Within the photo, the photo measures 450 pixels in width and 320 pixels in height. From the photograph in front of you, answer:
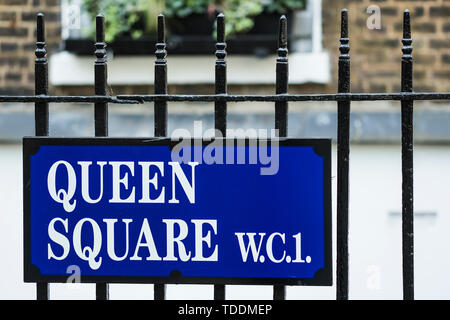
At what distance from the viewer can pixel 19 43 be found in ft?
14.4

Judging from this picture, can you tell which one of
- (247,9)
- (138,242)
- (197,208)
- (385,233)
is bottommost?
(385,233)

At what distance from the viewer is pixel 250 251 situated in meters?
2.18

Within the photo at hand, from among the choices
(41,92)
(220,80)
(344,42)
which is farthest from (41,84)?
(344,42)

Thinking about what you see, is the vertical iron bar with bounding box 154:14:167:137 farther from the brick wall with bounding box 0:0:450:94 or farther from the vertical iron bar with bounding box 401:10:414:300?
the brick wall with bounding box 0:0:450:94

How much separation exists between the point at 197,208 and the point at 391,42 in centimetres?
251

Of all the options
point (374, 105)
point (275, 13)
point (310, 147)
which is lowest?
point (310, 147)

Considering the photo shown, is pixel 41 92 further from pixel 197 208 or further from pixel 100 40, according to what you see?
pixel 197 208

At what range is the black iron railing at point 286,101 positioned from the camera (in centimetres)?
220

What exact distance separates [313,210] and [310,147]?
0.63 ft

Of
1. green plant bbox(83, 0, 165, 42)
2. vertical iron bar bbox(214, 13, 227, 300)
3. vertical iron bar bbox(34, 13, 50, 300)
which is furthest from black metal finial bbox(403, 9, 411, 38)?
green plant bbox(83, 0, 165, 42)

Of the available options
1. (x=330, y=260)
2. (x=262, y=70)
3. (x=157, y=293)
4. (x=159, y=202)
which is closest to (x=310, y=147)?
(x=330, y=260)

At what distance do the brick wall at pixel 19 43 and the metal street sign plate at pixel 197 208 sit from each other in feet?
7.66

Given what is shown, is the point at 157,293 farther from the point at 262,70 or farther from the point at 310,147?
the point at 262,70

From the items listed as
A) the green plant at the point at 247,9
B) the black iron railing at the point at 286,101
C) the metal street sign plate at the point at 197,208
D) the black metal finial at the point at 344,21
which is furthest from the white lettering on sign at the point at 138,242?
the green plant at the point at 247,9
